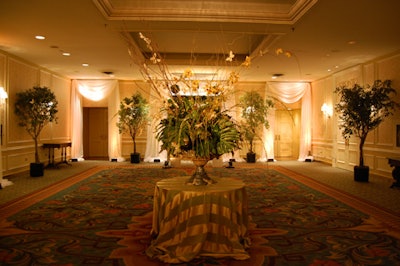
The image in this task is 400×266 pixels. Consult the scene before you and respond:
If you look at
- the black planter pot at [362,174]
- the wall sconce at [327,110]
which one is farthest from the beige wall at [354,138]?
the black planter pot at [362,174]

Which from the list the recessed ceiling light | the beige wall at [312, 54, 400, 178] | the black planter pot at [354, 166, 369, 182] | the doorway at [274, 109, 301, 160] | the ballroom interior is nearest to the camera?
the ballroom interior

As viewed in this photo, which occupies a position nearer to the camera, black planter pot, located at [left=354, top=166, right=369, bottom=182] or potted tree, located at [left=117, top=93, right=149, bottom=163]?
black planter pot, located at [left=354, top=166, right=369, bottom=182]

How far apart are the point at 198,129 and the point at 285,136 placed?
11.9 meters

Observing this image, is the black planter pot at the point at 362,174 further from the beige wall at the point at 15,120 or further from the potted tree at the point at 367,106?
the beige wall at the point at 15,120

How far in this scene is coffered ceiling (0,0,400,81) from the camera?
17.7ft

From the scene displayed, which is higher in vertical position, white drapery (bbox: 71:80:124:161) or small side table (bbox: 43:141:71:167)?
white drapery (bbox: 71:80:124:161)

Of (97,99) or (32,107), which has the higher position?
(97,99)

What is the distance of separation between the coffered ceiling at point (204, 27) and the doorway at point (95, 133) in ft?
18.6

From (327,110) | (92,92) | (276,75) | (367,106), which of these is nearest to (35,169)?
(92,92)

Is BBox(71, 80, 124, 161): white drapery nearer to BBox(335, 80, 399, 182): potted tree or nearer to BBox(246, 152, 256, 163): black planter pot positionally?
BBox(246, 152, 256, 163): black planter pot

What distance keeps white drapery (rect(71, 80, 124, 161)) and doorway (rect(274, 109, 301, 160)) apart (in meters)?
7.16

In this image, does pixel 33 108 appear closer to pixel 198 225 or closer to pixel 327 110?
pixel 198 225

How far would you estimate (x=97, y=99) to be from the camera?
514 inches

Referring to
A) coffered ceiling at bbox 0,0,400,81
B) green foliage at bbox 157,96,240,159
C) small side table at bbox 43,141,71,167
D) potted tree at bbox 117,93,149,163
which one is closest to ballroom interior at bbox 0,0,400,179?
coffered ceiling at bbox 0,0,400,81
